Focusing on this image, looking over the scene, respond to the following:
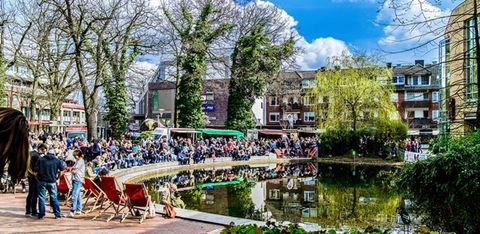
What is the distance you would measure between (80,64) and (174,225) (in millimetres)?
15569

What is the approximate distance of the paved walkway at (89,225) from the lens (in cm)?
870

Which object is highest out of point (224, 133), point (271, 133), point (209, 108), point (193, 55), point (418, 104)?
point (193, 55)

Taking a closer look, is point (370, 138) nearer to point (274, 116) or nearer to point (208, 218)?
point (208, 218)

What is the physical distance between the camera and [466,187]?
5.62 meters

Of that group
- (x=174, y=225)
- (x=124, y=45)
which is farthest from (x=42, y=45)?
(x=174, y=225)

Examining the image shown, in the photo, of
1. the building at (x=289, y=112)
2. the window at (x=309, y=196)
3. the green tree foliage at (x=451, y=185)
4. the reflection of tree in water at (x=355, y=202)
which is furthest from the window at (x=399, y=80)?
the green tree foliage at (x=451, y=185)

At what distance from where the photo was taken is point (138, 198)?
32.6 ft

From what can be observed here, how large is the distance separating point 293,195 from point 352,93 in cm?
1846

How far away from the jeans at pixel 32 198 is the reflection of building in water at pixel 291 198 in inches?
230

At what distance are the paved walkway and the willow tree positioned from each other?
26464 mm

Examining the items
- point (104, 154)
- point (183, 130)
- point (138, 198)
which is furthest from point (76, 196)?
point (183, 130)

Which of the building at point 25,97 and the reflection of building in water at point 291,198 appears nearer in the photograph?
the reflection of building in water at point 291,198

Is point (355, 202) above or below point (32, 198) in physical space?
below

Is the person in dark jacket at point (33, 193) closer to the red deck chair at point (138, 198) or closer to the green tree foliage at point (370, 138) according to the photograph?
the red deck chair at point (138, 198)
